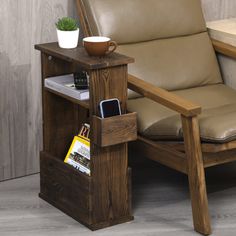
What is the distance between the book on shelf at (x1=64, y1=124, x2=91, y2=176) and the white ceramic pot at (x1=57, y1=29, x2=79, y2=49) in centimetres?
29

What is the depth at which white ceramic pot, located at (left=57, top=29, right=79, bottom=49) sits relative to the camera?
2.52 metres

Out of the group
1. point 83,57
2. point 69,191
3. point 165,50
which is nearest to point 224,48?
point 165,50

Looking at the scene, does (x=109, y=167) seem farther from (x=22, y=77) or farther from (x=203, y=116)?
(x=22, y=77)

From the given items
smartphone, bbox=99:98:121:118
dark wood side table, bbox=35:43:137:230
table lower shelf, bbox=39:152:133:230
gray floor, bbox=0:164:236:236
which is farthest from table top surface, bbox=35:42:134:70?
gray floor, bbox=0:164:236:236

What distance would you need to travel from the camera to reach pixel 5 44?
9.04 ft

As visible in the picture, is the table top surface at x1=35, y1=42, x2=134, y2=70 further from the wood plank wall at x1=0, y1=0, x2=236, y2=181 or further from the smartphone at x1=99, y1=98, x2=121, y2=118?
the wood plank wall at x1=0, y1=0, x2=236, y2=181

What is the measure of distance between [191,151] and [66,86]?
0.48 m

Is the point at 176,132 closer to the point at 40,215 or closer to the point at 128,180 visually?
the point at 128,180

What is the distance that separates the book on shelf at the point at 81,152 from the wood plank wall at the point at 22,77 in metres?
0.33

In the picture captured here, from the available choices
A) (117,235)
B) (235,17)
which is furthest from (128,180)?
(235,17)

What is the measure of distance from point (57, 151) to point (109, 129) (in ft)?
1.33

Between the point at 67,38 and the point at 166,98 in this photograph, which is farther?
the point at 67,38

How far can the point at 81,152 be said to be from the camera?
2568mm

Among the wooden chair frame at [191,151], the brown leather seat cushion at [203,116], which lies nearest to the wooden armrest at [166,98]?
the wooden chair frame at [191,151]
